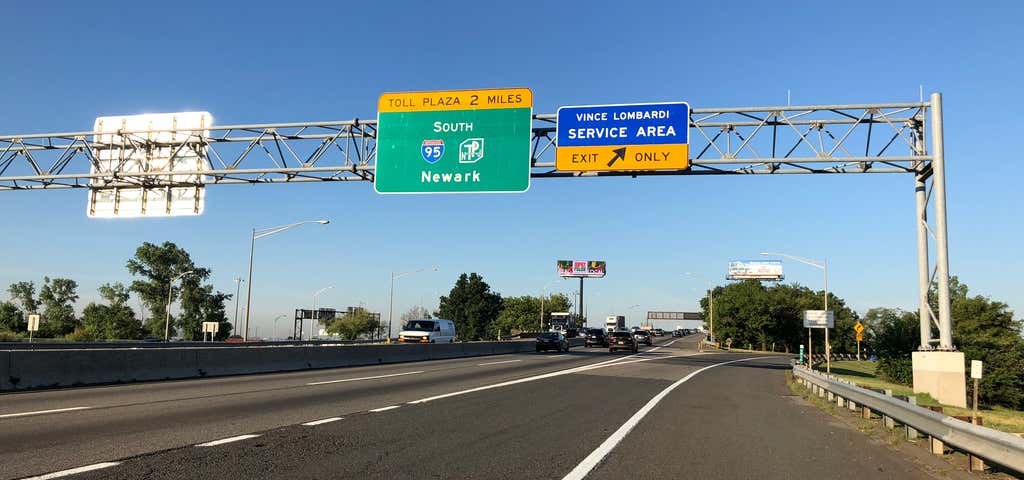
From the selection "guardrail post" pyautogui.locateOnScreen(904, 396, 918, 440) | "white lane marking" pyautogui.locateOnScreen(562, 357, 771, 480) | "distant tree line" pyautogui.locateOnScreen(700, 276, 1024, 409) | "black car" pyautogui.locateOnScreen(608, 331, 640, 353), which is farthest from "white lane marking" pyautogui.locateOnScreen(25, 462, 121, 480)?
"black car" pyautogui.locateOnScreen(608, 331, 640, 353)

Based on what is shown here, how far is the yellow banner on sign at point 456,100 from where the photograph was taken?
22625 millimetres

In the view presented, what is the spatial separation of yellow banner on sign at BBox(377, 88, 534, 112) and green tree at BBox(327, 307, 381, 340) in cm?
11944

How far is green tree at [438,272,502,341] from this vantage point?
397 ft

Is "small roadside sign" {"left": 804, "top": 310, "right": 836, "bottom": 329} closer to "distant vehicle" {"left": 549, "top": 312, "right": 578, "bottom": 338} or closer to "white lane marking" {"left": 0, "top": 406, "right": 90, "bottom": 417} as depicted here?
"white lane marking" {"left": 0, "top": 406, "right": 90, "bottom": 417}

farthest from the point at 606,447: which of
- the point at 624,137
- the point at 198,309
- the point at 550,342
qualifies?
the point at 198,309

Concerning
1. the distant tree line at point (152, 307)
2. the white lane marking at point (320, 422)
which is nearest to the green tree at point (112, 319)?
the distant tree line at point (152, 307)

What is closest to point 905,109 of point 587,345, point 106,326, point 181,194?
point 181,194

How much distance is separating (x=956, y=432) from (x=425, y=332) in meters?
33.5

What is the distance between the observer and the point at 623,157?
21484 mm

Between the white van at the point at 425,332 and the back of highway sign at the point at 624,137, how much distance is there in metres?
19.9

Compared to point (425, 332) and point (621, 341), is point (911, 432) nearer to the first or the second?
point (425, 332)

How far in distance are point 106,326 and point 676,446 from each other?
102971mm

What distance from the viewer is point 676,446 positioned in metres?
9.15

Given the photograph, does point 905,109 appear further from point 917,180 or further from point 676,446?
point 676,446
